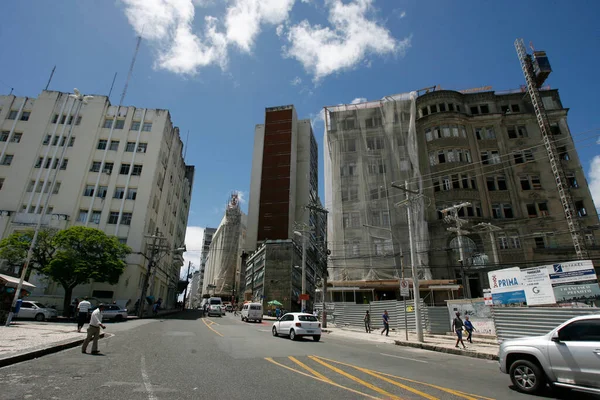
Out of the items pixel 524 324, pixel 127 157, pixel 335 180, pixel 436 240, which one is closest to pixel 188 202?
pixel 127 157

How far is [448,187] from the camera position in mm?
36562

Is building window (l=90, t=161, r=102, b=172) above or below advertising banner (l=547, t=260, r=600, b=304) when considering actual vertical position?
above

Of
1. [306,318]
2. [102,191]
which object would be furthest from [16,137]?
[306,318]

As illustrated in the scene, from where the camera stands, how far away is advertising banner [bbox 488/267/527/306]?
1591 centimetres

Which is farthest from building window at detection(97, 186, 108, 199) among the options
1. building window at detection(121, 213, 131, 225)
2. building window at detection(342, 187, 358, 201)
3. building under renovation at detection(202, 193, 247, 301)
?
building under renovation at detection(202, 193, 247, 301)

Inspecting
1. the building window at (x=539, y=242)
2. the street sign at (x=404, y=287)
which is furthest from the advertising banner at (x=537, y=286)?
the building window at (x=539, y=242)

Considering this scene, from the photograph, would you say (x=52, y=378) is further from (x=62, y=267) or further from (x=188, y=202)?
(x=188, y=202)

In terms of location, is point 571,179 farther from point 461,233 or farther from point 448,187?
point 461,233

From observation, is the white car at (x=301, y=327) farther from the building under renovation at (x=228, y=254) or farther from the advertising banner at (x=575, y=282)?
the building under renovation at (x=228, y=254)

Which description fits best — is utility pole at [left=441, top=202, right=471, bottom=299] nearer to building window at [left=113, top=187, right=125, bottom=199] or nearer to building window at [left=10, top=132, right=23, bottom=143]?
building window at [left=113, top=187, right=125, bottom=199]

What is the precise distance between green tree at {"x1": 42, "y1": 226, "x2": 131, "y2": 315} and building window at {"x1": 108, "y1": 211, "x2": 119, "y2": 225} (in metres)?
10.3

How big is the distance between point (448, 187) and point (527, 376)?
108ft

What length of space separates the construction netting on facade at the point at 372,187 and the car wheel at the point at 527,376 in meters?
22.6

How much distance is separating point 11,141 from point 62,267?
2769cm
